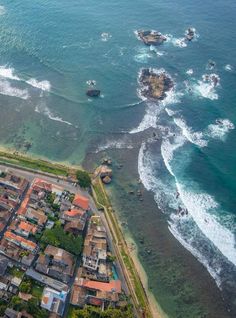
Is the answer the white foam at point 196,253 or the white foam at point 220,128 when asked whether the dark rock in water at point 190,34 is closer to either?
the white foam at point 220,128

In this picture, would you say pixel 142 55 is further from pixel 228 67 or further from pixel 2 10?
pixel 2 10

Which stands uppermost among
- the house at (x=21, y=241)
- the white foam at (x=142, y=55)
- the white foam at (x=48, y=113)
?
the white foam at (x=142, y=55)

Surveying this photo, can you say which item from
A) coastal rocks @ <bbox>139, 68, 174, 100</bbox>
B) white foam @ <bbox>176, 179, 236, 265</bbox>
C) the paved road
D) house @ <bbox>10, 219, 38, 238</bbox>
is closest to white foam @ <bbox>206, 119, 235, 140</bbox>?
coastal rocks @ <bbox>139, 68, 174, 100</bbox>

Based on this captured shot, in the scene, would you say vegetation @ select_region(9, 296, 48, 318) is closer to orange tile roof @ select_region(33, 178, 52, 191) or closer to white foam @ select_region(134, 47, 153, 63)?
orange tile roof @ select_region(33, 178, 52, 191)

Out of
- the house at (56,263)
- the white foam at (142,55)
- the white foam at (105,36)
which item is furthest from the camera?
the white foam at (105,36)

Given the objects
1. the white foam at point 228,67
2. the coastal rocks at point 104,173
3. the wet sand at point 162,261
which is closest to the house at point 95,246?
the wet sand at point 162,261

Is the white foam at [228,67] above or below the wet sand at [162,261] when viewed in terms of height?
above
